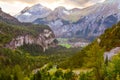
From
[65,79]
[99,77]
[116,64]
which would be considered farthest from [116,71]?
[65,79]

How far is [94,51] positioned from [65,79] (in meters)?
73.8

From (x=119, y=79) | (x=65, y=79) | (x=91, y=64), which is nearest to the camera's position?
(x=119, y=79)

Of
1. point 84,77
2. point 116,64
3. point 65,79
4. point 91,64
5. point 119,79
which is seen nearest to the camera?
point 119,79

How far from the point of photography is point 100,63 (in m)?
126

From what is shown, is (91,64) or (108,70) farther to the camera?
(108,70)

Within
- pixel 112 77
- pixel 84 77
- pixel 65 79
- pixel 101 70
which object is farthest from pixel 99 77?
pixel 65 79

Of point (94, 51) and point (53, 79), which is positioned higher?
point (94, 51)

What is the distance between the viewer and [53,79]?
198125mm

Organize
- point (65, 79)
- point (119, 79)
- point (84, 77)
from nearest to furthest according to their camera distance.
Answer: point (119, 79) < point (84, 77) < point (65, 79)

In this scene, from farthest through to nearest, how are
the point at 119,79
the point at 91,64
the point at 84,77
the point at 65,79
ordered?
the point at 65,79
the point at 84,77
the point at 91,64
the point at 119,79

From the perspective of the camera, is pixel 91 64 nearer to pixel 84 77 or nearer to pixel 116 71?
pixel 116 71

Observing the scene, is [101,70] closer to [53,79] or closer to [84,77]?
[84,77]

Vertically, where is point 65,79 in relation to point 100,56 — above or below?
below

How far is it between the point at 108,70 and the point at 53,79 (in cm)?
6435
